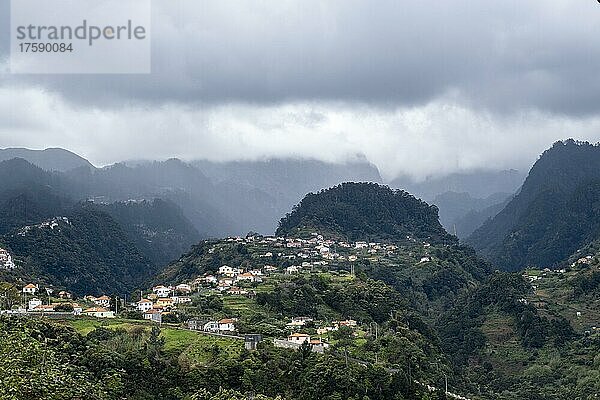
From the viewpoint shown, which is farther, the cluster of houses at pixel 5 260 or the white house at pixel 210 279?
the cluster of houses at pixel 5 260

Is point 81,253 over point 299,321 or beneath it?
over

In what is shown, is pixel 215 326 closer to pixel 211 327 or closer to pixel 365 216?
pixel 211 327

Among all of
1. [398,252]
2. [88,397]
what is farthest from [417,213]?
[88,397]

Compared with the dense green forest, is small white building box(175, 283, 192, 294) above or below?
below

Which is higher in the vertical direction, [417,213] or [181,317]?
[417,213]

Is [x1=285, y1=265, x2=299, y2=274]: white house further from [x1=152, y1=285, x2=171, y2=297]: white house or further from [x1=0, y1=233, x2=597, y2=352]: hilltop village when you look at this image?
[x1=152, y1=285, x2=171, y2=297]: white house

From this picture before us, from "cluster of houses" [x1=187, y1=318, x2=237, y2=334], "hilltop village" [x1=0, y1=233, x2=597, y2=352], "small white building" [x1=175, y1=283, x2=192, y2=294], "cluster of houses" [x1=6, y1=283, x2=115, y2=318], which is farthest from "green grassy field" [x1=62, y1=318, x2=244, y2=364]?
"small white building" [x1=175, y1=283, x2=192, y2=294]

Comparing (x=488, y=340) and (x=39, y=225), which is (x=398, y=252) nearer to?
(x=488, y=340)

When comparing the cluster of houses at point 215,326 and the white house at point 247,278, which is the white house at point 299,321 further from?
the white house at point 247,278

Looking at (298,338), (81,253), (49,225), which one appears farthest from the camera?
(49,225)

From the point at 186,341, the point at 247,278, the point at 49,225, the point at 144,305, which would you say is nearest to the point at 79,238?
the point at 49,225

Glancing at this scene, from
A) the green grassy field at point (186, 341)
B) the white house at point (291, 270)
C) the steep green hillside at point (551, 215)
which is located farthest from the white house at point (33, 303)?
the steep green hillside at point (551, 215)
